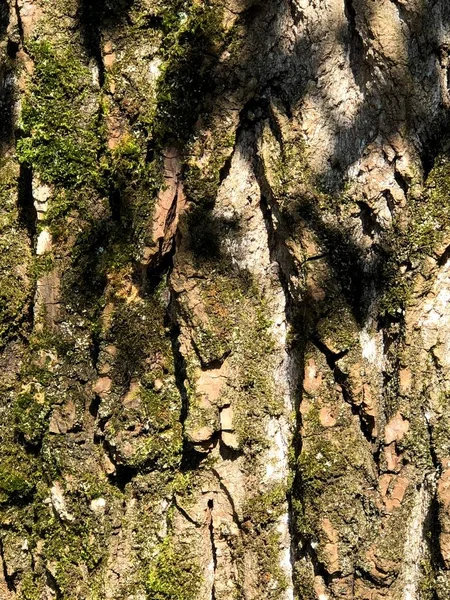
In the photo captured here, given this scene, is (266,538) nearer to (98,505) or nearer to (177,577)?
(177,577)

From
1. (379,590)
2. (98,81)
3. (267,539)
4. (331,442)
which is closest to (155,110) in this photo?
(98,81)

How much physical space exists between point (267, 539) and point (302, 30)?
76.2 inches

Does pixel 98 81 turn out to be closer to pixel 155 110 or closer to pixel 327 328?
pixel 155 110

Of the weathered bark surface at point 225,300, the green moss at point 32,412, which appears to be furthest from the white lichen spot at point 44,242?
the green moss at point 32,412

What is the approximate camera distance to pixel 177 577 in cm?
255

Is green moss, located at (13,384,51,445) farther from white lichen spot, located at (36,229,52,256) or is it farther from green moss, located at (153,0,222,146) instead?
green moss, located at (153,0,222,146)

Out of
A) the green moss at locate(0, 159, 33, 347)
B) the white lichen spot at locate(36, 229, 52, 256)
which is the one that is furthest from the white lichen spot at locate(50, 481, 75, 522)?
the white lichen spot at locate(36, 229, 52, 256)

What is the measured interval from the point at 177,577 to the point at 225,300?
3.62 ft

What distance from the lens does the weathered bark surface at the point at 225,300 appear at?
2314 millimetres

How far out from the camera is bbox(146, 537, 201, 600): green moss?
2545 millimetres

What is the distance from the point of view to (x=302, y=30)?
2391 millimetres

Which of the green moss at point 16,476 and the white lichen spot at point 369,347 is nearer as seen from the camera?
the white lichen spot at point 369,347

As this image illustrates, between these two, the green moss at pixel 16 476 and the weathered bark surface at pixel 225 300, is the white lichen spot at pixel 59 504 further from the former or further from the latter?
the green moss at pixel 16 476

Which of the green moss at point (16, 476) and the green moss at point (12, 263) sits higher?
the green moss at point (12, 263)
